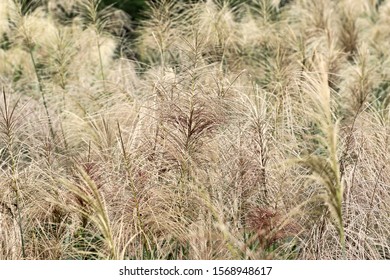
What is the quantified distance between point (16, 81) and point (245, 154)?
273cm

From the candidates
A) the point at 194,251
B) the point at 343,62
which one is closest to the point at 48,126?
the point at 194,251

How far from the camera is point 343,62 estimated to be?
460cm

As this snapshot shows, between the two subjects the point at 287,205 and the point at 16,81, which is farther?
the point at 16,81

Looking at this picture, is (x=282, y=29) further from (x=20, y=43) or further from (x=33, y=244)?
(x=33, y=244)

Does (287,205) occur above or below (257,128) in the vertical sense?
below

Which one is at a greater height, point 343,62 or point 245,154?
point 343,62

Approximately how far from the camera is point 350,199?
8.90ft

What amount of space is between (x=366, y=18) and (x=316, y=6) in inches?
30.2

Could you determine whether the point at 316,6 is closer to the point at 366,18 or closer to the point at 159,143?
the point at 366,18

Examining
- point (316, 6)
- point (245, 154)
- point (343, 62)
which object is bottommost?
point (245, 154)
